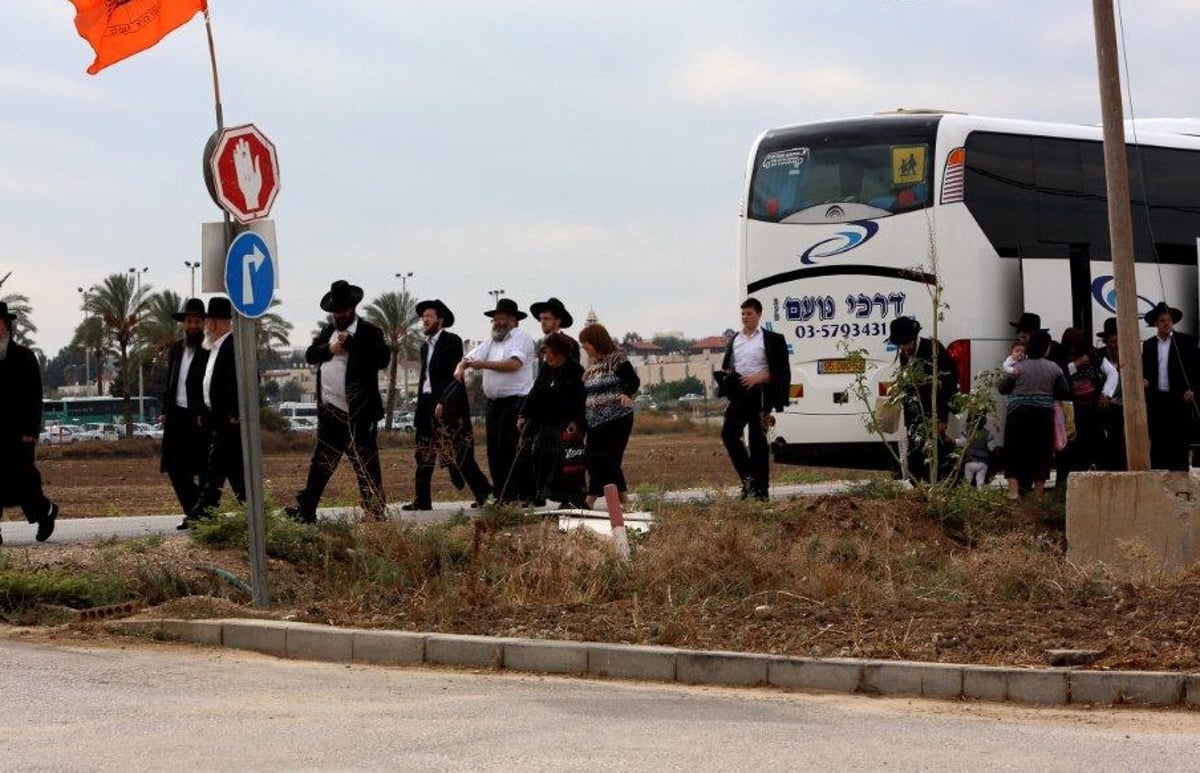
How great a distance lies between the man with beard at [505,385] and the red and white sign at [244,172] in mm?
6314

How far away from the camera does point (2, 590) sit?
11.3 metres

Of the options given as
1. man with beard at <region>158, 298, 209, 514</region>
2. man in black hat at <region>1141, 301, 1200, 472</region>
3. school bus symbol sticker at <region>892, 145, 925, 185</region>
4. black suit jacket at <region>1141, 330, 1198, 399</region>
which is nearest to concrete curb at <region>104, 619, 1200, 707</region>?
man with beard at <region>158, 298, 209, 514</region>

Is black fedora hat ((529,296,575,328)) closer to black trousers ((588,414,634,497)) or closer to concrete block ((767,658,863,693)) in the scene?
black trousers ((588,414,634,497))

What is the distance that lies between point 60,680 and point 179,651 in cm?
127

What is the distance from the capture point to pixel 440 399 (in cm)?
1730

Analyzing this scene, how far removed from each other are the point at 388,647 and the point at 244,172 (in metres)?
2.83

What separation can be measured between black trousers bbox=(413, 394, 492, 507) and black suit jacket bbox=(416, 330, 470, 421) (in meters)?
0.08

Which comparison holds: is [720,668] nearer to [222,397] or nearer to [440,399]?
[222,397]

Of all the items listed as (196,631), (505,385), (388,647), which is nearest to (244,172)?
(196,631)

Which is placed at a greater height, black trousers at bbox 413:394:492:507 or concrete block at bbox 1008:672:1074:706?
black trousers at bbox 413:394:492:507

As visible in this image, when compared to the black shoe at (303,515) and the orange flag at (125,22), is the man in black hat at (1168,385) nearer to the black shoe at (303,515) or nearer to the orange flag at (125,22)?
the black shoe at (303,515)

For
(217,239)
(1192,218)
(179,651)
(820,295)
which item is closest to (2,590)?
(179,651)

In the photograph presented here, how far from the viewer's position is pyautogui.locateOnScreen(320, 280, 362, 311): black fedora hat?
15.0 meters

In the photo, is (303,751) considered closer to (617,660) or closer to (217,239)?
(617,660)
